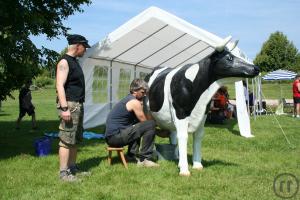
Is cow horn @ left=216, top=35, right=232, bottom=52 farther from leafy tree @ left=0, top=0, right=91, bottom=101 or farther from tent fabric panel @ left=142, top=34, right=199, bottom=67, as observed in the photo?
tent fabric panel @ left=142, top=34, right=199, bottom=67

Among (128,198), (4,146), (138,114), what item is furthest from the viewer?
(4,146)

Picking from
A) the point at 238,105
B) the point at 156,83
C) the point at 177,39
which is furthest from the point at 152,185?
the point at 177,39

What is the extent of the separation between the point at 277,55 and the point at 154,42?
63262 mm

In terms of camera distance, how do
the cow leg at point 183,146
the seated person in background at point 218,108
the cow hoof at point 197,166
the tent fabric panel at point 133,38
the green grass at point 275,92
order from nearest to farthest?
the cow leg at point 183,146 → the cow hoof at point 197,166 → the tent fabric panel at point 133,38 → the seated person in background at point 218,108 → the green grass at point 275,92

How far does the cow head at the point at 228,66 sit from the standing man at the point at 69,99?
6.82 ft

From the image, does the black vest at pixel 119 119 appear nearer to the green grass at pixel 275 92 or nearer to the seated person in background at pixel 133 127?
the seated person in background at pixel 133 127

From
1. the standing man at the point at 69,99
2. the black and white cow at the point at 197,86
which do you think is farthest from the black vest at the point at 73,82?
the black and white cow at the point at 197,86

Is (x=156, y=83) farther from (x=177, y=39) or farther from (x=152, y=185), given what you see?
(x=177, y=39)

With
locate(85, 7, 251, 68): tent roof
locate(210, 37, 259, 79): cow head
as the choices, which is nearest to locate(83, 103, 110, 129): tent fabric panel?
locate(85, 7, 251, 68): tent roof

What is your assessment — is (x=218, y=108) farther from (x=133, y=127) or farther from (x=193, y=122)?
(x=193, y=122)

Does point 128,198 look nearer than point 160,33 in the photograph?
Yes

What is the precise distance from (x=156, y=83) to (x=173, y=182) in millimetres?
2262

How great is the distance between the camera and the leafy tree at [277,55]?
241 feet

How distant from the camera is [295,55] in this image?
244ft
